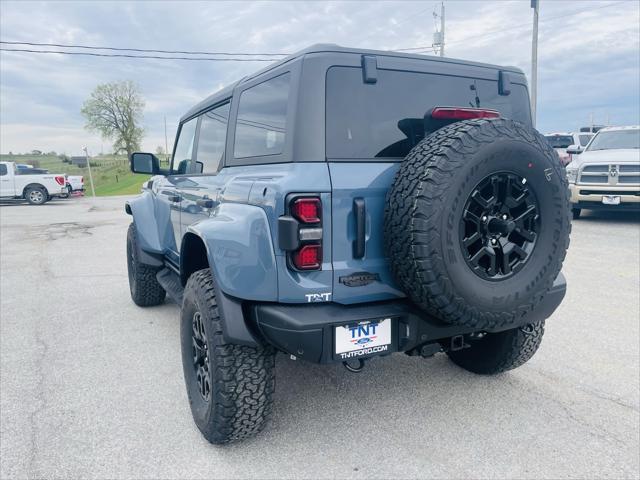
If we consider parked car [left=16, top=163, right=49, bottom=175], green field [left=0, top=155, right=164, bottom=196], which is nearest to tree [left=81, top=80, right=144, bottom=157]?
green field [left=0, top=155, right=164, bottom=196]

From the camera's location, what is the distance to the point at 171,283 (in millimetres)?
4035

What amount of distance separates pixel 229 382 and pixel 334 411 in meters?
0.82

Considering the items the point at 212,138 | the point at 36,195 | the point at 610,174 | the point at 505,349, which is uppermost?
the point at 212,138

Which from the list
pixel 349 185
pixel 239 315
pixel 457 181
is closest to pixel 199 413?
pixel 239 315

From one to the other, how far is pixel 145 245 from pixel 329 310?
283 centimetres

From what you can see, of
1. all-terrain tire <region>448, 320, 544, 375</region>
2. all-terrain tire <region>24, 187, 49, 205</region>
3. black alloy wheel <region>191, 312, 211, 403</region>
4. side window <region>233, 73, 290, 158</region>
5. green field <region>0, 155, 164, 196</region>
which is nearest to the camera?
side window <region>233, 73, 290, 158</region>

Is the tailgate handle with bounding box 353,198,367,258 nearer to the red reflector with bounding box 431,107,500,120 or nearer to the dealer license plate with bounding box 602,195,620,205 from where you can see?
the red reflector with bounding box 431,107,500,120

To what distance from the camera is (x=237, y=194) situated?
101 inches

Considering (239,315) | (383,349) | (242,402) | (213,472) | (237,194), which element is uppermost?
(237,194)

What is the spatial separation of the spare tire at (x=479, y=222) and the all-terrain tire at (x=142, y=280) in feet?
11.1

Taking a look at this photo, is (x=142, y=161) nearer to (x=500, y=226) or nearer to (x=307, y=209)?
(x=307, y=209)

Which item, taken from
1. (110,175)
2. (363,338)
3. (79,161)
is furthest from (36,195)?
(79,161)

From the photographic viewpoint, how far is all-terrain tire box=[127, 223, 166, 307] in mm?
4883

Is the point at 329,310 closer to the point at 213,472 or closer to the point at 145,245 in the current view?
the point at 213,472
